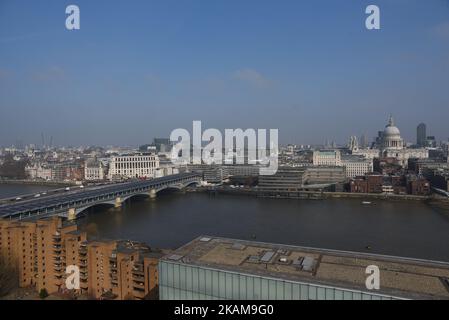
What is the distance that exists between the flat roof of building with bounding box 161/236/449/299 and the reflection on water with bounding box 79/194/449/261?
2.73m

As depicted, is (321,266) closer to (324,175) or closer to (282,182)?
(282,182)

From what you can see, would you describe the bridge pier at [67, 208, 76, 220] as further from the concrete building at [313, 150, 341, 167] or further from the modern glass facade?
the concrete building at [313, 150, 341, 167]

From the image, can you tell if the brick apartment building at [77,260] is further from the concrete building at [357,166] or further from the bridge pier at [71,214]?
the concrete building at [357,166]

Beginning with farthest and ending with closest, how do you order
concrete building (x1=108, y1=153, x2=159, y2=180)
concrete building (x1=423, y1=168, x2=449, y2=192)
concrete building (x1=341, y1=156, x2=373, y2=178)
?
concrete building (x1=108, y1=153, x2=159, y2=180) < concrete building (x1=341, y1=156, x2=373, y2=178) < concrete building (x1=423, y1=168, x2=449, y2=192)

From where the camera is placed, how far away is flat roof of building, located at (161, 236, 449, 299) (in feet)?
7.02

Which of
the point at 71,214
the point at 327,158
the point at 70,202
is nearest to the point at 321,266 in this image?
the point at 71,214

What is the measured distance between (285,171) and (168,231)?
6.99 metres

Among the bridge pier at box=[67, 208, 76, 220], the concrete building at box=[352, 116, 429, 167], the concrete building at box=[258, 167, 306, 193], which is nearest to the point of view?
the bridge pier at box=[67, 208, 76, 220]

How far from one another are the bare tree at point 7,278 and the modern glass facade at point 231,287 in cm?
256

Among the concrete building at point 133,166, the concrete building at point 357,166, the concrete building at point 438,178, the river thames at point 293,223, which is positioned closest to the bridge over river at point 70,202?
the river thames at point 293,223

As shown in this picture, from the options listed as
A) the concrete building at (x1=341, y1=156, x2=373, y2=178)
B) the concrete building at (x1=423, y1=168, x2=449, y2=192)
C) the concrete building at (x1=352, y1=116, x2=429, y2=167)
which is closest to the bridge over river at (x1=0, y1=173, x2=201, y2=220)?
the concrete building at (x1=423, y1=168, x2=449, y2=192)

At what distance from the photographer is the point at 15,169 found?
19266 mm

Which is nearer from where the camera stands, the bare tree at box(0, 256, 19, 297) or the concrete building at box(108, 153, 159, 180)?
the bare tree at box(0, 256, 19, 297)

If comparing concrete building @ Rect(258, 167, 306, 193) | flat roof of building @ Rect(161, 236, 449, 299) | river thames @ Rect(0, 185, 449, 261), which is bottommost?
river thames @ Rect(0, 185, 449, 261)
